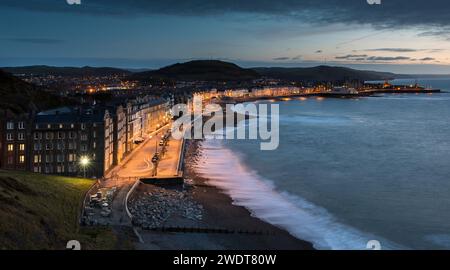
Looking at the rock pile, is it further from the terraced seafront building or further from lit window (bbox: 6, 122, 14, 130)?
lit window (bbox: 6, 122, 14, 130)

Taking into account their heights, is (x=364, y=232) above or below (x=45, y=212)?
below

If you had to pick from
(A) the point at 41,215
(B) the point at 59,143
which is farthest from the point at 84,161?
(A) the point at 41,215

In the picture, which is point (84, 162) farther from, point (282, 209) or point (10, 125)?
point (282, 209)

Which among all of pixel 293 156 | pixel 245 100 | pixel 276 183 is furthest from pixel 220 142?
pixel 245 100

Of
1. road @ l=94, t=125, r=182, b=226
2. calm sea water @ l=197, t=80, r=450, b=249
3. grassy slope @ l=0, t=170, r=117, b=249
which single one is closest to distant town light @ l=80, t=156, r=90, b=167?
road @ l=94, t=125, r=182, b=226

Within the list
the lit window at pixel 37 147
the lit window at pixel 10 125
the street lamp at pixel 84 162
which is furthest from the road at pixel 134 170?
the lit window at pixel 10 125
